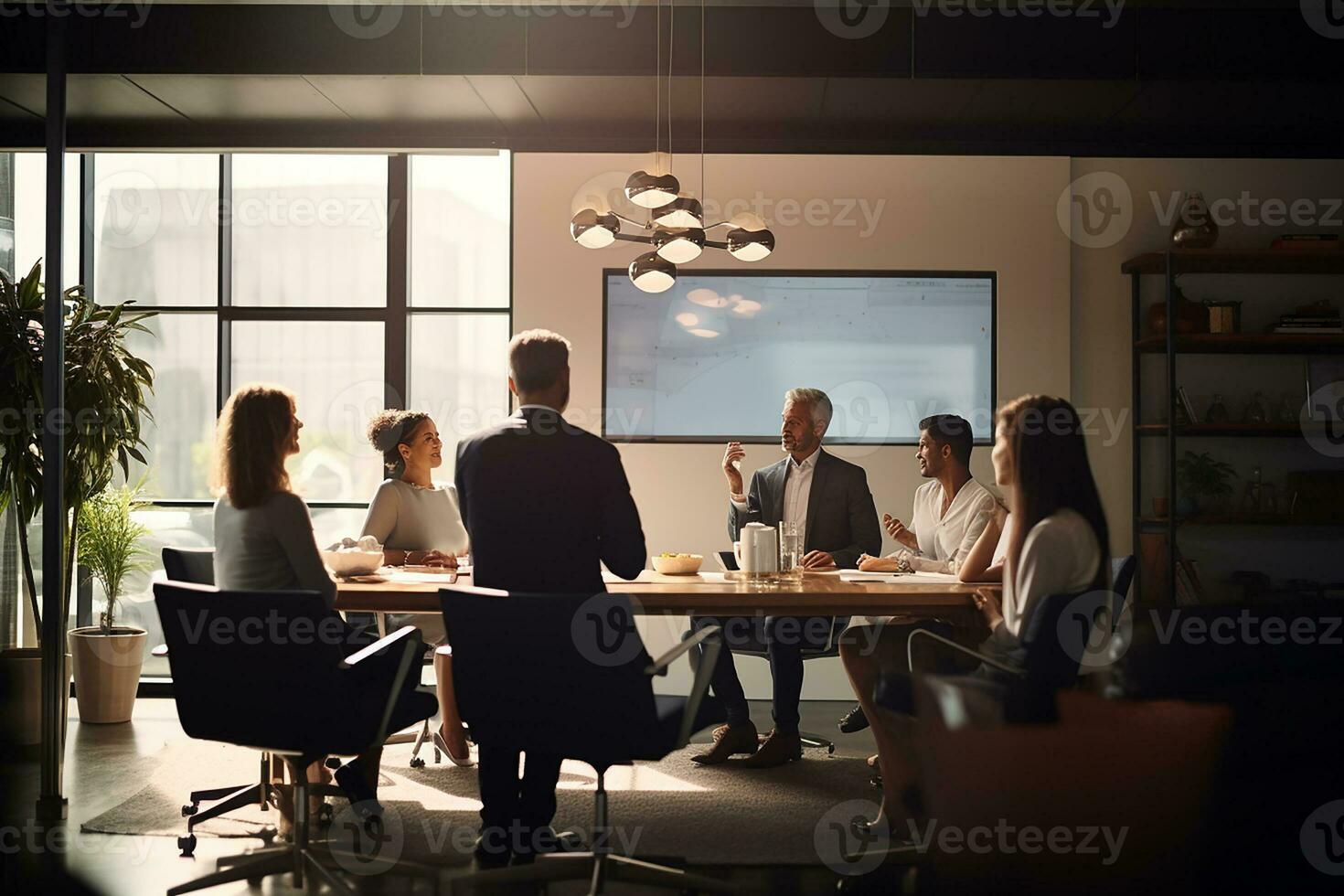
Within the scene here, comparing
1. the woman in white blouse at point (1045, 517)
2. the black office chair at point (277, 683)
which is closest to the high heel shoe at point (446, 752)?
the black office chair at point (277, 683)

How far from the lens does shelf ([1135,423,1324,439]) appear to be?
5.40 metres

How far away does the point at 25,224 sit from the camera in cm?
588

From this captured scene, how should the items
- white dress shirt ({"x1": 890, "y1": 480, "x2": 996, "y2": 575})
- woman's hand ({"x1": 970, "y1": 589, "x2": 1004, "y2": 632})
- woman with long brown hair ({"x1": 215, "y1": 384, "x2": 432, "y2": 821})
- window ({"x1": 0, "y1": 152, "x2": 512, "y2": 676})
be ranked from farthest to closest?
1. window ({"x1": 0, "y1": 152, "x2": 512, "y2": 676})
2. white dress shirt ({"x1": 890, "y1": 480, "x2": 996, "y2": 575})
3. woman's hand ({"x1": 970, "y1": 589, "x2": 1004, "y2": 632})
4. woman with long brown hair ({"x1": 215, "y1": 384, "x2": 432, "y2": 821})

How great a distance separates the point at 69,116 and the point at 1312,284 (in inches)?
243

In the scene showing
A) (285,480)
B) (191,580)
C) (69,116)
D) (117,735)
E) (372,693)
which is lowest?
(117,735)

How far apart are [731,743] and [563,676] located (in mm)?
1970

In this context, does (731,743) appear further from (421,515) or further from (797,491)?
(421,515)

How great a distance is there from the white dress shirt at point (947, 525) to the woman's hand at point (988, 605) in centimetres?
53

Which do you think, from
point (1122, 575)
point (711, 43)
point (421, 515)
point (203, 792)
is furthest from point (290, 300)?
point (1122, 575)

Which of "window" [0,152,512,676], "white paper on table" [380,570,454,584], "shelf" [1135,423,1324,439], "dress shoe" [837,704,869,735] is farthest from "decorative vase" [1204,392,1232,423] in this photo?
"white paper on table" [380,570,454,584]

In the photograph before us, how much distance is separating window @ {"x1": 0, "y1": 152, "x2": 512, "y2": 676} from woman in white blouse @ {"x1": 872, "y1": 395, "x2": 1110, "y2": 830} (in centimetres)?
350

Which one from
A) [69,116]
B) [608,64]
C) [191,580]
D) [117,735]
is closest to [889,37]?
[608,64]

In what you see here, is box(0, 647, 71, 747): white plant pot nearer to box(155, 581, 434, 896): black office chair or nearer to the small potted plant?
the small potted plant

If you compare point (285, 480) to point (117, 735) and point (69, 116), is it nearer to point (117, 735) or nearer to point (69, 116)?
point (117, 735)
